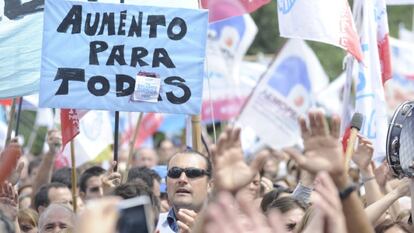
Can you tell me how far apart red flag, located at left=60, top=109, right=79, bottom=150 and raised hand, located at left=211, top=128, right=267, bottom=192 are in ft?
12.7

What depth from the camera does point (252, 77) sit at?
55.7 feet

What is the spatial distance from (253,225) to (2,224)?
826 mm

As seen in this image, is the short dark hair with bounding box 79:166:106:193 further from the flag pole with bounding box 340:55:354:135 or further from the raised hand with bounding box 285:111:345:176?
the raised hand with bounding box 285:111:345:176

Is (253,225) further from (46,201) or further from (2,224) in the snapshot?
(46,201)

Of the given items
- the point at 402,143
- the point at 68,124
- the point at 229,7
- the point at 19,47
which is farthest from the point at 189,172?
the point at 229,7

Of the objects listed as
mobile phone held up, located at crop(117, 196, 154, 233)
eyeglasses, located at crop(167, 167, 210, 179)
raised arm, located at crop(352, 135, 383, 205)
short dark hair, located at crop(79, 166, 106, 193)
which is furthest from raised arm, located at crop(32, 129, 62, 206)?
mobile phone held up, located at crop(117, 196, 154, 233)

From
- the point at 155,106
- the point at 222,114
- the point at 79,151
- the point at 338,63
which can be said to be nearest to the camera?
the point at 155,106

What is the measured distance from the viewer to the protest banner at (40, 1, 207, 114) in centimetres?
756

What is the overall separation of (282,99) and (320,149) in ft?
30.9

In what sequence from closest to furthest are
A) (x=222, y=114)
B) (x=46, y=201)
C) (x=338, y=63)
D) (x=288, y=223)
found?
1. (x=288, y=223)
2. (x=46, y=201)
3. (x=222, y=114)
4. (x=338, y=63)

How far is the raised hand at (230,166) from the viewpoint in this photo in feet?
14.6

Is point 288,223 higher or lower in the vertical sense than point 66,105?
lower

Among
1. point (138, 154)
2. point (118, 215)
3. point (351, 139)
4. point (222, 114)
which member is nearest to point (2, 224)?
point (118, 215)

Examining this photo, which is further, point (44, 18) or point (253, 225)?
point (44, 18)
